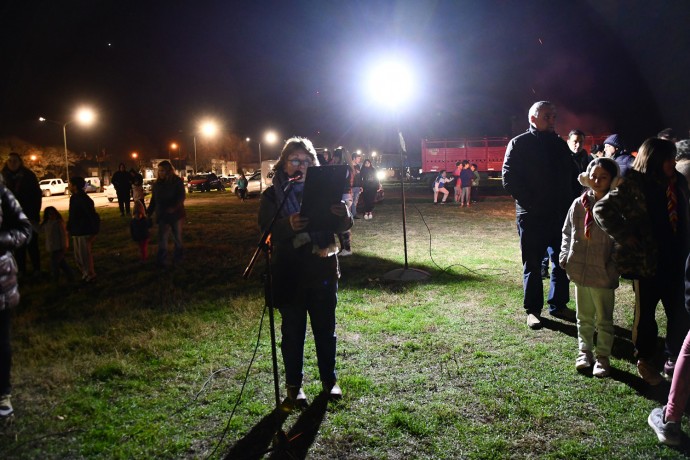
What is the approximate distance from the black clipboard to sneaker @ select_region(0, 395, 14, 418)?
2.76m

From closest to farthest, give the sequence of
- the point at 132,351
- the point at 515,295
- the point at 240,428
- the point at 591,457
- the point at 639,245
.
A: the point at 591,457, the point at 240,428, the point at 639,245, the point at 132,351, the point at 515,295

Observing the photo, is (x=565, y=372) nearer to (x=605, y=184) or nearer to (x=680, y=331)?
(x=680, y=331)

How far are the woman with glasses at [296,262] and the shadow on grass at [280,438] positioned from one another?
0.55 ft

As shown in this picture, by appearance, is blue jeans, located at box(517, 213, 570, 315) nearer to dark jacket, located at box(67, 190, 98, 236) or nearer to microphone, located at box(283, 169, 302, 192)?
microphone, located at box(283, 169, 302, 192)

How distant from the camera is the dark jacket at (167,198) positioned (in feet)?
29.1

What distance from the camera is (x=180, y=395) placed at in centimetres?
402

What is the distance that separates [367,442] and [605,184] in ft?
9.33

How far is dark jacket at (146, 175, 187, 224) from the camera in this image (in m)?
8.88

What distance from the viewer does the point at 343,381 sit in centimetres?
411

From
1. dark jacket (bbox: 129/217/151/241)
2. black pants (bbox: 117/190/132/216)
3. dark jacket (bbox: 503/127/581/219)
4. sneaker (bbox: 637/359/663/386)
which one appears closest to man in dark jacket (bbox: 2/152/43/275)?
dark jacket (bbox: 129/217/151/241)

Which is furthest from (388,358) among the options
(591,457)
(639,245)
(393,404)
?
(639,245)

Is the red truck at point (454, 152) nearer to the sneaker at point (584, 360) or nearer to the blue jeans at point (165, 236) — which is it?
the blue jeans at point (165, 236)

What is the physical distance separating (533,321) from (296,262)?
3138 mm

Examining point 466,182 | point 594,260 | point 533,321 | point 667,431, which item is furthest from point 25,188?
point 466,182
